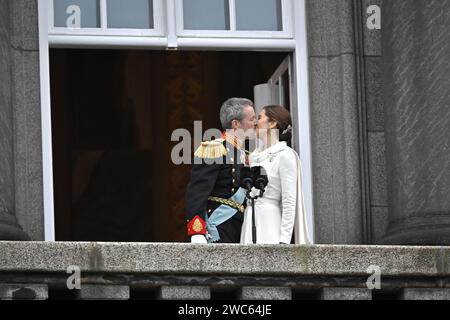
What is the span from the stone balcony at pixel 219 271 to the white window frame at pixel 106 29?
11.8 ft

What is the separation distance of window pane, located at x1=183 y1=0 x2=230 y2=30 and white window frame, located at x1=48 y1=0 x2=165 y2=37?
27 centimetres

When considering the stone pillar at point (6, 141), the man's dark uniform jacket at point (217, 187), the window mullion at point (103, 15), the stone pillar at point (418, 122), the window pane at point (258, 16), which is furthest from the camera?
the window pane at point (258, 16)

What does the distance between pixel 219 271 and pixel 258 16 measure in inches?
159

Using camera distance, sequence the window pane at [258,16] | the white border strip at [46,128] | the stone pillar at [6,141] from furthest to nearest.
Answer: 1. the window pane at [258,16]
2. the white border strip at [46,128]
3. the stone pillar at [6,141]

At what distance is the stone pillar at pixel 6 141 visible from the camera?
17.3 metres

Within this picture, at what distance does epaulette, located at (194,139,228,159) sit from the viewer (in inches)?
693

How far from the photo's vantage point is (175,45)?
62.2ft

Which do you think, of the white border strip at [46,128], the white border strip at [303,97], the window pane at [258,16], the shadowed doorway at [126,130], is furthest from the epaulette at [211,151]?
the shadowed doorway at [126,130]

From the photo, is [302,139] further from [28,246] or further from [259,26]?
[28,246]

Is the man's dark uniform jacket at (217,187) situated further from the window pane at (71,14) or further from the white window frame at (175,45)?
the window pane at (71,14)

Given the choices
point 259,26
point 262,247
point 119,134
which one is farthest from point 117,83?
point 262,247

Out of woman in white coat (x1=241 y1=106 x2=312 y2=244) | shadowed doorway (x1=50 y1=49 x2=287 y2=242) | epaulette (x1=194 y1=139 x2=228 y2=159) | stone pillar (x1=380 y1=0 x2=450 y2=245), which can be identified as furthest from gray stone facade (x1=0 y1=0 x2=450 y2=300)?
shadowed doorway (x1=50 y1=49 x2=287 y2=242)

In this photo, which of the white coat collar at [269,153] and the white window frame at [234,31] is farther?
the white window frame at [234,31]

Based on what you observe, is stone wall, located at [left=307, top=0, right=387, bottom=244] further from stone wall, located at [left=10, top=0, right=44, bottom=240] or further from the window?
stone wall, located at [left=10, top=0, right=44, bottom=240]
